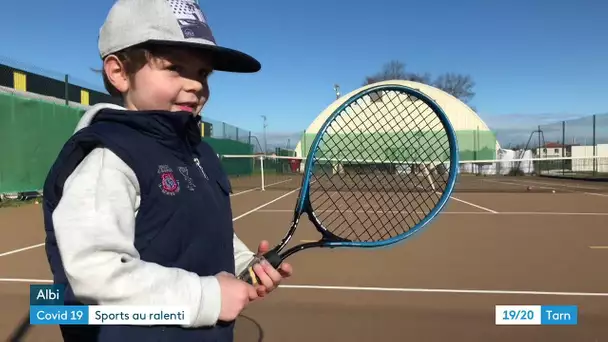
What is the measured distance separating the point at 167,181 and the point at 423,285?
3.86 meters

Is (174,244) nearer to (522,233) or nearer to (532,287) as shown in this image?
(532,287)

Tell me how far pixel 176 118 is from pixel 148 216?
26 cm

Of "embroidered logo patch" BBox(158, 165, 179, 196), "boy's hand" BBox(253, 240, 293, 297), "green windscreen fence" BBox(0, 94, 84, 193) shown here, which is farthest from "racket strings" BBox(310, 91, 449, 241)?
"green windscreen fence" BBox(0, 94, 84, 193)

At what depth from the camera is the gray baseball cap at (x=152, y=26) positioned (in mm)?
1259

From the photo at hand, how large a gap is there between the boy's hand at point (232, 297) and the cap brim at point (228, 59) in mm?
554

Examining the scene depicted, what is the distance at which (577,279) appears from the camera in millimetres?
4930

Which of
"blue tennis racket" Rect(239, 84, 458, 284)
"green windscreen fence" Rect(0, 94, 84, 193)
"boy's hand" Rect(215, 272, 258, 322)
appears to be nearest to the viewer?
"boy's hand" Rect(215, 272, 258, 322)

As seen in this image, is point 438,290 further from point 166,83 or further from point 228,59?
point 166,83

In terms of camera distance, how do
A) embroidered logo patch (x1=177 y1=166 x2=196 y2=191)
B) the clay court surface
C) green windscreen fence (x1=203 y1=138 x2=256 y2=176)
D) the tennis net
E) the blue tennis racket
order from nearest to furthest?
embroidered logo patch (x1=177 y1=166 x2=196 y2=191) → the blue tennis racket → the clay court surface → the tennis net → green windscreen fence (x1=203 y1=138 x2=256 y2=176)

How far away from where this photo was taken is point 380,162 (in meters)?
3.49

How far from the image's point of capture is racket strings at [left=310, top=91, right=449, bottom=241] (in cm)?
280

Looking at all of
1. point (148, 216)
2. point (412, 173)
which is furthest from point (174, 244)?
point (412, 173)

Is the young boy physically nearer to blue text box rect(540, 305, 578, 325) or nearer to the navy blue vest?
the navy blue vest

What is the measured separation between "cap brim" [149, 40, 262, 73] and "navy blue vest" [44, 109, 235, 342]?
174mm
